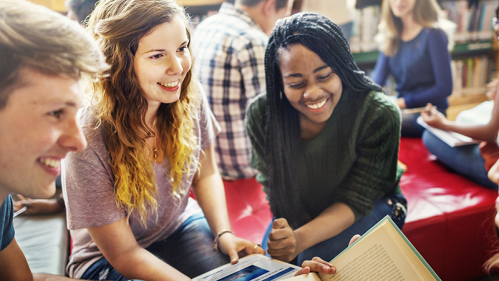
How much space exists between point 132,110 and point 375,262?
0.59 metres

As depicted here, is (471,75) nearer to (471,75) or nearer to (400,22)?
(471,75)

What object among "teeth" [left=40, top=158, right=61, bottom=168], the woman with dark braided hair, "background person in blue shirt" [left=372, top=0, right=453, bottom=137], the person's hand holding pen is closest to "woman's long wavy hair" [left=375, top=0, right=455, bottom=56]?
"background person in blue shirt" [left=372, top=0, right=453, bottom=137]

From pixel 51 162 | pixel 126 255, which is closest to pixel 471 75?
pixel 126 255

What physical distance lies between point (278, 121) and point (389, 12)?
146 centimetres

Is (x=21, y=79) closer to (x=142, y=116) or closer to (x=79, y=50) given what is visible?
(x=79, y=50)

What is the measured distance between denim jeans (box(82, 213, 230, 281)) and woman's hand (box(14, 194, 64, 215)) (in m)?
0.39

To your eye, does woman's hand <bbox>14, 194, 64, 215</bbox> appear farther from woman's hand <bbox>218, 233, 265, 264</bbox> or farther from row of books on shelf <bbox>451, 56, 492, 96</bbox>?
row of books on shelf <bbox>451, 56, 492, 96</bbox>

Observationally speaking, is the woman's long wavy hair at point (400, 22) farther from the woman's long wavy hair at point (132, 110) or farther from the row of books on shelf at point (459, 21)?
the woman's long wavy hair at point (132, 110)

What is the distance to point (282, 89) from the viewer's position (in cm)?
93

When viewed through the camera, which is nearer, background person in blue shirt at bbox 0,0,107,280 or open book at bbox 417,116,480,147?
background person in blue shirt at bbox 0,0,107,280

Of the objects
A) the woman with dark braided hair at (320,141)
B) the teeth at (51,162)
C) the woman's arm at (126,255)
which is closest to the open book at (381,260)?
the woman with dark braided hair at (320,141)

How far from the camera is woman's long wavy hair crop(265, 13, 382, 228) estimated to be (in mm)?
843

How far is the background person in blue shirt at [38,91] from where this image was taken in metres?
0.52

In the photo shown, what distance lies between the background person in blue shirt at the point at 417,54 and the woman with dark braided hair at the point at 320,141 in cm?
85
